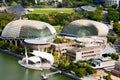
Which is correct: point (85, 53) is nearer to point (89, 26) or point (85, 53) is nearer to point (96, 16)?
point (89, 26)

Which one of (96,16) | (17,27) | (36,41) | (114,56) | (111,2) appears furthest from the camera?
(111,2)

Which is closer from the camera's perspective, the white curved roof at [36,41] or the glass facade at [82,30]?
the white curved roof at [36,41]

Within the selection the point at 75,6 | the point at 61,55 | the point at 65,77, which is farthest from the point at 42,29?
the point at 75,6

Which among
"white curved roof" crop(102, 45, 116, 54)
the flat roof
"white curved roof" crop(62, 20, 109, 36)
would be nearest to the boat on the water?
the flat roof

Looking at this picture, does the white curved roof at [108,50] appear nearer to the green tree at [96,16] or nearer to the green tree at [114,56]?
the green tree at [114,56]

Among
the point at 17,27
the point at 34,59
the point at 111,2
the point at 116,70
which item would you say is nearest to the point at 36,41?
the point at 17,27

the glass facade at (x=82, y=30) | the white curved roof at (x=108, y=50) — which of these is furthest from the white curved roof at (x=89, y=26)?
the white curved roof at (x=108, y=50)

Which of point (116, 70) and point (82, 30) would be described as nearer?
point (116, 70)

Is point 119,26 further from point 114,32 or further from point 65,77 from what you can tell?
point 65,77

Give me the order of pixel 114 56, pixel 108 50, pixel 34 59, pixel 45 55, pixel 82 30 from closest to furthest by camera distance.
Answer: pixel 34 59 → pixel 45 55 → pixel 114 56 → pixel 108 50 → pixel 82 30
